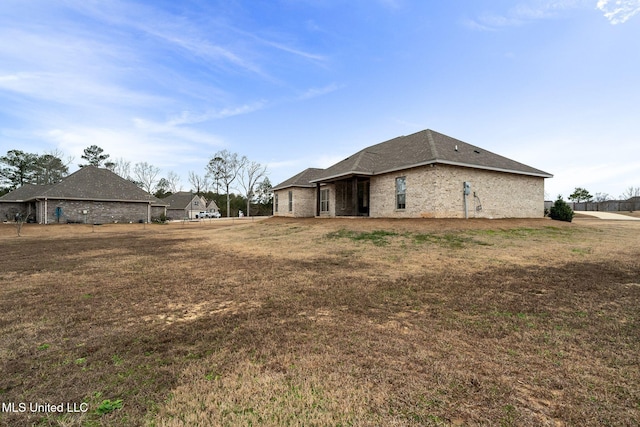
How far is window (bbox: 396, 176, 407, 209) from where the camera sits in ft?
56.0

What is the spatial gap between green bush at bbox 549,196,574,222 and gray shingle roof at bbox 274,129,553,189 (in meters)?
2.17

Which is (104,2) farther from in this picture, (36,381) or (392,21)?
(36,381)

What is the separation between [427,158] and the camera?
50.8ft

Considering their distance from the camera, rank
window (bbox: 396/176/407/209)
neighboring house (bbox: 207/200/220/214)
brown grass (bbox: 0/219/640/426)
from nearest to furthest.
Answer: brown grass (bbox: 0/219/640/426)
window (bbox: 396/176/407/209)
neighboring house (bbox: 207/200/220/214)

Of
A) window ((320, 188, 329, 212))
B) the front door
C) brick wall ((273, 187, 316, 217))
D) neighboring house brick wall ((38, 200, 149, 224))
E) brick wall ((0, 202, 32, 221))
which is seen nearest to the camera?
the front door

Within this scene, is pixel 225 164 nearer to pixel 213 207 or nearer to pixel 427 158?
pixel 213 207

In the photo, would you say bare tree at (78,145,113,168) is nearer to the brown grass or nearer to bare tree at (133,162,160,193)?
bare tree at (133,162,160,193)

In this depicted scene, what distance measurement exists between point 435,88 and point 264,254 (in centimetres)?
1609

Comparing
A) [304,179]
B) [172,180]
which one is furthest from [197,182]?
[304,179]

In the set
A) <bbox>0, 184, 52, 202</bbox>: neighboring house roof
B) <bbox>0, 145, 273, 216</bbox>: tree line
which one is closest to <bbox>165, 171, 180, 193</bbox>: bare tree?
<bbox>0, 145, 273, 216</bbox>: tree line

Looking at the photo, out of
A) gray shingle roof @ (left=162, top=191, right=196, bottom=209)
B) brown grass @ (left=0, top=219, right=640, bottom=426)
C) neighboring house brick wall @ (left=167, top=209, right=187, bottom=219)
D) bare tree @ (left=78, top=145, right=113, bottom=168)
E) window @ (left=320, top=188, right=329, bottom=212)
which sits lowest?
brown grass @ (left=0, top=219, right=640, bottom=426)

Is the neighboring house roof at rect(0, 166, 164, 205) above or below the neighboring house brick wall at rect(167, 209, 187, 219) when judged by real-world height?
above

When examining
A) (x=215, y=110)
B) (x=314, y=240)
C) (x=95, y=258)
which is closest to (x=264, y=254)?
(x=314, y=240)

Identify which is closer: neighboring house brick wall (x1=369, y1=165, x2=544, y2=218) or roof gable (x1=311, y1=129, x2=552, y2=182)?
neighboring house brick wall (x1=369, y1=165, x2=544, y2=218)
